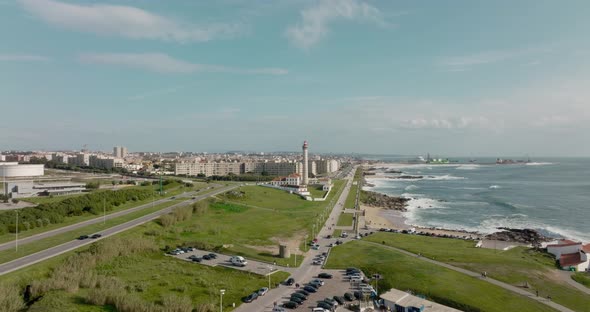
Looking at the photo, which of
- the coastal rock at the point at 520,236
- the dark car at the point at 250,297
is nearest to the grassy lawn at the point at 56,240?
the dark car at the point at 250,297

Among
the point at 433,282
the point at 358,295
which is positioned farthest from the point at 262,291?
the point at 433,282

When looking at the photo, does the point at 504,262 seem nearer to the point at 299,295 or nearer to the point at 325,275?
the point at 325,275

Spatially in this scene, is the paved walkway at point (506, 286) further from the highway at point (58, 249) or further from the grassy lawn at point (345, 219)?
the highway at point (58, 249)

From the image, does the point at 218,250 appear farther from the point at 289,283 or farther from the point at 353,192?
the point at 353,192

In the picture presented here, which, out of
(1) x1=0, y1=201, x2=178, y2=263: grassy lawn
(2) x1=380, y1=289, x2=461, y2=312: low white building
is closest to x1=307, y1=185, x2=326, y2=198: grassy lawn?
(1) x1=0, y1=201, x2=178, y2=263: grassy lawn

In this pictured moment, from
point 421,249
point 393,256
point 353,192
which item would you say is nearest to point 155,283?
point 393,256

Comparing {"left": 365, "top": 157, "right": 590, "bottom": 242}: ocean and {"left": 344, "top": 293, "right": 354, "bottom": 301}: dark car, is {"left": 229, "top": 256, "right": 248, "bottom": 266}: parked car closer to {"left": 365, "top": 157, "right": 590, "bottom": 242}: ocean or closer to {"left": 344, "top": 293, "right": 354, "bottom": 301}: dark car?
{"left": 344, "top": 293, "right": 354, "bottom": 301}: dark car
